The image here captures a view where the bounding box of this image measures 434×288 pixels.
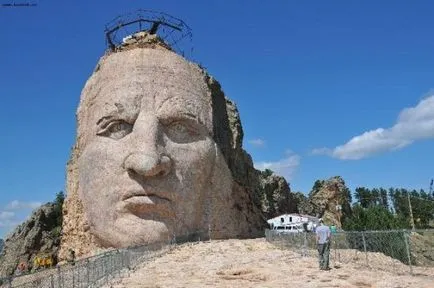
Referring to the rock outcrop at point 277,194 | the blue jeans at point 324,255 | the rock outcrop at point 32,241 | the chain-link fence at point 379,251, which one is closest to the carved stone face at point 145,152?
the chain-link fence at point 379,251

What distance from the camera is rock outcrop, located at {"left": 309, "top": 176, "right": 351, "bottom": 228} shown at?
186 ft

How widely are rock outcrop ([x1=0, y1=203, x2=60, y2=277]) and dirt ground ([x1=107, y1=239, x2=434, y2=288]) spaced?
1616cm

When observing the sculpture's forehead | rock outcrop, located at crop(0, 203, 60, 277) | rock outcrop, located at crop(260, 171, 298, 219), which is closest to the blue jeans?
the sculpture's forehead

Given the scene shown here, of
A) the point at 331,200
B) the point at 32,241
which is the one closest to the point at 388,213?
the point at 331,200

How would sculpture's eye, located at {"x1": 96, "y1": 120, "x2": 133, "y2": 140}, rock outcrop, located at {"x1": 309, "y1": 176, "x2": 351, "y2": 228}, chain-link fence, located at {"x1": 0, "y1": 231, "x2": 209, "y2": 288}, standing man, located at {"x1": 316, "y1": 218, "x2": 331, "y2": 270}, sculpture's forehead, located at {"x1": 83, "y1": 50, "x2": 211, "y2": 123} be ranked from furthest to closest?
rock outcrop, located at {"x1": 309, "y1": 176, "x2": 351, "y2": 228} → sculpture's forehead, located at {"x1": 83, "y1": 50, "x2": 211, "y2": 123} → sculpture's eye, located at {"x1": 96, "y1": 120, "x2": 133, "y2": 140} → standing man, located at {"x1": 316, "y1": 218, "x2": 331, "y2": 270} → chain-link fence, located at {"x1": 0, "y1": 231, "x2": 209, "y2": 288}

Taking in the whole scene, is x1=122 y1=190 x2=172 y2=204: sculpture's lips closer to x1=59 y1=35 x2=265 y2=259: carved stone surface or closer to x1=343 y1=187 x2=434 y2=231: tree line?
x1=59 y1=35 x2=265 y2=259: carved stone surface

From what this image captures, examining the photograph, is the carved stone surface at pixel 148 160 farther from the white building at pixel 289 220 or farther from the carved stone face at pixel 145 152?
the white building at pixel 289 220

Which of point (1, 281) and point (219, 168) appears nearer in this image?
point (1, 281)

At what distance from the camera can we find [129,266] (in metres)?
17.7

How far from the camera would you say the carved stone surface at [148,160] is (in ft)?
71.8

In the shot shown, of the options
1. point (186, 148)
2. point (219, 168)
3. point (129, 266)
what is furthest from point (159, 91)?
point (129, 266)

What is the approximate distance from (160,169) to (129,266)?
5.13 m

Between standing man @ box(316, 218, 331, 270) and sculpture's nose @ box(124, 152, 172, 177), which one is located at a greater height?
sculpture's nose @ box(124, 152, 172, 177)

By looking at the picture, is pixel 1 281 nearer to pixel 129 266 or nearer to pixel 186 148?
pixel 129 266
